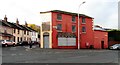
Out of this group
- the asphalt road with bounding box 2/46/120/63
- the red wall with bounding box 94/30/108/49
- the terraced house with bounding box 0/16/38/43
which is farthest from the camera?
the terraced house with bounding box 0/16/38/43

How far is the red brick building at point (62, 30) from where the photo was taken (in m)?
56.7

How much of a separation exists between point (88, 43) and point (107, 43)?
10.7m

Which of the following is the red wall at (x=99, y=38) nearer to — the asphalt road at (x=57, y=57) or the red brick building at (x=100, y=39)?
the red brick building at (x=100, y=39)

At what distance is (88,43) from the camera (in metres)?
65.9

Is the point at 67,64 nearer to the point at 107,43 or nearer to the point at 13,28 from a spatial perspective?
the point at 107,43

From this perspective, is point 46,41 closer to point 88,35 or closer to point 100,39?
point 88,35

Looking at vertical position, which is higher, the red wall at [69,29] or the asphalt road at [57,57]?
the red wall at [69,29]

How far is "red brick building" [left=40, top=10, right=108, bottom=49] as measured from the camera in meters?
56.7

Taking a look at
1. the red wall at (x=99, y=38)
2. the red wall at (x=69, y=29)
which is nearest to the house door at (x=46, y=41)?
the red wall at (x=69, y=29)

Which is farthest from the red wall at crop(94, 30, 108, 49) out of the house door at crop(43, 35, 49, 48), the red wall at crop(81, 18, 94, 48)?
the house door at crop(43, 35, 49, 48)

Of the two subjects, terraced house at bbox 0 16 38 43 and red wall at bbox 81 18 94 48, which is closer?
red wall at bbox 81 18 94 48

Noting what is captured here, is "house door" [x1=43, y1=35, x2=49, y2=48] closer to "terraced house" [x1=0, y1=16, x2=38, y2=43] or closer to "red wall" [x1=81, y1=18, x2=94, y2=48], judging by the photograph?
"red wall" [x1=81, y1=18, x2=94, y2=48]

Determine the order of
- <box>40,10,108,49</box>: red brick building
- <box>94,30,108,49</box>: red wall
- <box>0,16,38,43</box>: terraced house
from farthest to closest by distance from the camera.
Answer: <box>0,16,38,43</box>: terraced house → <box>94,30,108,49</box>: red wall → <box>40,10,108,49</box>: red brick building

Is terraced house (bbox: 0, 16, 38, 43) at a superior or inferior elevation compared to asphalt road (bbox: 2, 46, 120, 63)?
superior
